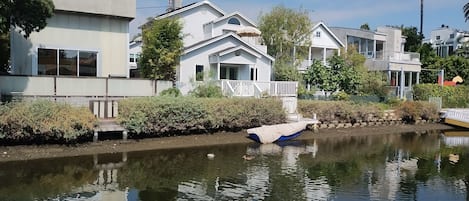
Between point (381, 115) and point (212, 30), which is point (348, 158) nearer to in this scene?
point (381, 115)

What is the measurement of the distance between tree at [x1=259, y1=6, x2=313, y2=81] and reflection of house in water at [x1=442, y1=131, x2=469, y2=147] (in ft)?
43.4

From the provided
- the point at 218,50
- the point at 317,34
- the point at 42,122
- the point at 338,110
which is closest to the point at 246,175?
the point at 42,122

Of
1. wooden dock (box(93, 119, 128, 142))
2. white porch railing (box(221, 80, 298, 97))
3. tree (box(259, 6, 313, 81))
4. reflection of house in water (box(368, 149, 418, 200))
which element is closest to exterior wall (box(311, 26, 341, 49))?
tree (box(259, 6, 313, 81))

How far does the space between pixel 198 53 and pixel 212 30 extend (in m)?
5.98

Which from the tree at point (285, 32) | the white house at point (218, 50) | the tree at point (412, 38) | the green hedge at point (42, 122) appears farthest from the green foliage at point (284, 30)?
the tree at point (412, 38)

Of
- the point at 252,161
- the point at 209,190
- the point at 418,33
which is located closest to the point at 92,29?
the point at 252,161

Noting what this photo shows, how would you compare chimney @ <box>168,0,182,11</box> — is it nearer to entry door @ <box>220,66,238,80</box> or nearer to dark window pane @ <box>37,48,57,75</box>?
entry door @ <box>220,66,238,80</box>

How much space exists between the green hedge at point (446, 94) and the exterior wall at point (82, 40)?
2610 centimetres

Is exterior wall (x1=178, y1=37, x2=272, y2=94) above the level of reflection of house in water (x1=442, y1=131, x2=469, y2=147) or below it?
above

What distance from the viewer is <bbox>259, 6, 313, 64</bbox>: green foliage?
1528 inches

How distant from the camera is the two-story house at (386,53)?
4525 centimetres

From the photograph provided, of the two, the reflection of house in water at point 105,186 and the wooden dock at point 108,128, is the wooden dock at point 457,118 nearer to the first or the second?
the wooden dock at point 108,128

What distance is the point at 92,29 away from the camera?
23078mm

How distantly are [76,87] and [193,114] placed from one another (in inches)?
214
